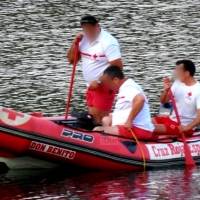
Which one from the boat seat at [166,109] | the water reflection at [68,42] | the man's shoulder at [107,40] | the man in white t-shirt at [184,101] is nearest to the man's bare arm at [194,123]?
the man in white t-shirt at [184,101]

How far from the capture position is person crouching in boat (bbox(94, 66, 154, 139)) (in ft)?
40.3

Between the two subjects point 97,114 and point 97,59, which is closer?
point 97,59

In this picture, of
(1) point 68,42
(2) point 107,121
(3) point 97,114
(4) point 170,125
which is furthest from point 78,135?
(1) point 68,42

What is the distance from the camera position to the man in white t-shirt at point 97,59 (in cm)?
1288

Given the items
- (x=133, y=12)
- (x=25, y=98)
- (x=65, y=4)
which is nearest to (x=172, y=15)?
(x=133, y=12)

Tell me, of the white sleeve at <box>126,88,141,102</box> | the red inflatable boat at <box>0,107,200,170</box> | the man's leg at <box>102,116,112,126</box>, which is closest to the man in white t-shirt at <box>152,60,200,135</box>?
the red inflatable boat at <box>0,107,200,170</box>

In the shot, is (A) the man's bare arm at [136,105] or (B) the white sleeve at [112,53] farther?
(B) the white sleeve at [112,53]

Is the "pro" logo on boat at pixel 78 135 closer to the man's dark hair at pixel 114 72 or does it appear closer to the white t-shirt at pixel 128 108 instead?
the white t-shirt at pixel 128 108

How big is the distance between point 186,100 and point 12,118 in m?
2.38

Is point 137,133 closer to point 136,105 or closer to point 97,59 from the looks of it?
point 136,105

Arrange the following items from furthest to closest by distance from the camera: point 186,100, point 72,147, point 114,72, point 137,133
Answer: point 186,100 < point 137,133 < point 114,72 < point 72,147

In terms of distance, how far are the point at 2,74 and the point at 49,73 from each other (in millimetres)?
945

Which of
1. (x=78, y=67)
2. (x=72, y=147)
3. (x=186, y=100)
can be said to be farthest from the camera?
(x=78, y=67)

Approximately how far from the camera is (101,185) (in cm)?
1161
